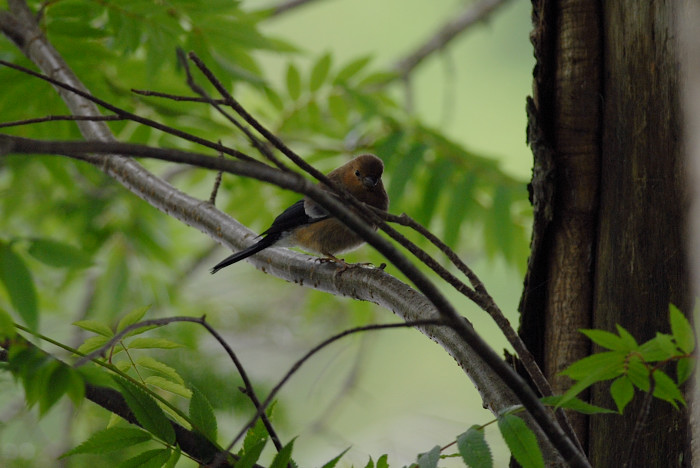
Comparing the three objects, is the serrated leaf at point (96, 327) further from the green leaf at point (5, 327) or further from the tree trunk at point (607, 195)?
the tree trunk at point (607, 195)

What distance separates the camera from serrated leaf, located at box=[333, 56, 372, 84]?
11.2 feet

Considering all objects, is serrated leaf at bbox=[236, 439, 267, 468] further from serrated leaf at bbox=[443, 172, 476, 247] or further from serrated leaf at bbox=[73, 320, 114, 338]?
serrated leaf at bbox=[443, 172, 476, 247]

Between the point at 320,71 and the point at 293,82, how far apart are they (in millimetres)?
179

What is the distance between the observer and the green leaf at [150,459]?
3.91ft

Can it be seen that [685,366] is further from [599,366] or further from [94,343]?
[94,343]

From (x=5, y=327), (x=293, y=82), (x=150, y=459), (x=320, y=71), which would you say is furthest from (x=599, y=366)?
(x=293, y=82)

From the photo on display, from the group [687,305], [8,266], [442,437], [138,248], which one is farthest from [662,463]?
[138,248]

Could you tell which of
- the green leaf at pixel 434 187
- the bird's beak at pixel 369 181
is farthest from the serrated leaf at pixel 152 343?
the bird's beak at pixel 369 181

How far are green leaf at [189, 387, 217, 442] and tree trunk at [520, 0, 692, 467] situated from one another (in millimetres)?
842

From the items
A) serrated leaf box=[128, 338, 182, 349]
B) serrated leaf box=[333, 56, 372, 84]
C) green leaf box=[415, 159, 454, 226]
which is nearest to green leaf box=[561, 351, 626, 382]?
serrated leaf box=[128, 338, 182, 349]

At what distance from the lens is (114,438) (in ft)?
3.83

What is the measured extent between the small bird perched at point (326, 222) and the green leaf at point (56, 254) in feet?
3.12

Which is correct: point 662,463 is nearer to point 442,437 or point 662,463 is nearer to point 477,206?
point 442,437

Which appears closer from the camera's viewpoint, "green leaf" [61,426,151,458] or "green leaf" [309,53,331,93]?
"green leaf" [61,426,151,458]
